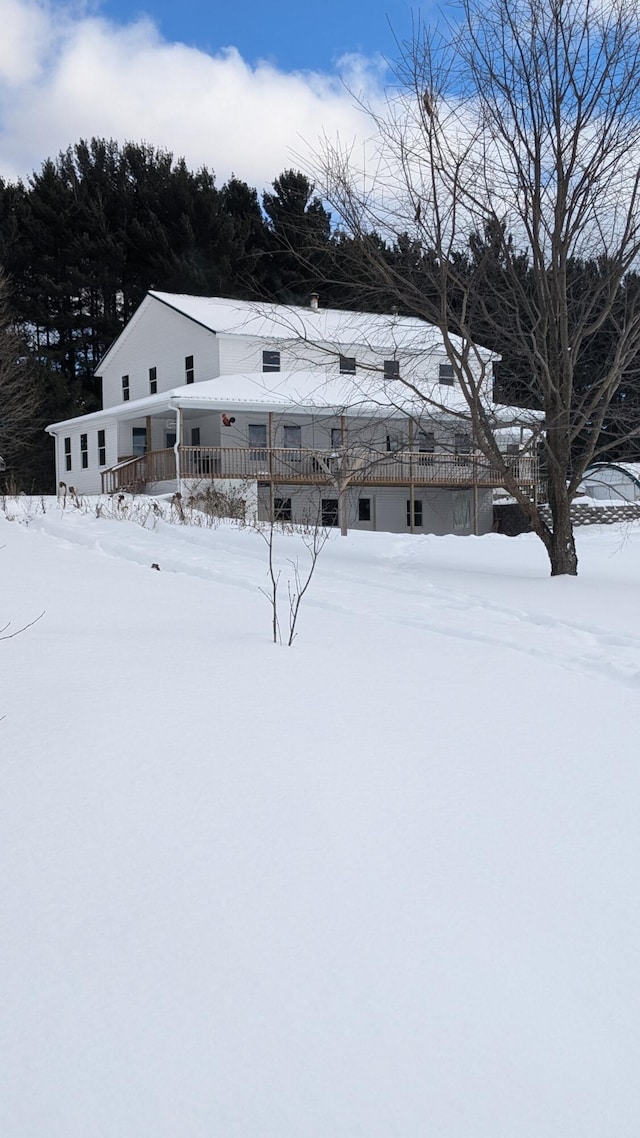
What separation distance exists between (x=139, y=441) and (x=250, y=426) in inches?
150

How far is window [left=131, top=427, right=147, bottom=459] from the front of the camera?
27.6 m

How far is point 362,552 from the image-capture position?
46.7ft

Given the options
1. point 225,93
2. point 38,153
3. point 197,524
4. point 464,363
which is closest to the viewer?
point 464,363

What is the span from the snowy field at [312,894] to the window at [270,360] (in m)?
22.4

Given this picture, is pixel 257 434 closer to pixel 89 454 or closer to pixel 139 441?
pixel 139 441

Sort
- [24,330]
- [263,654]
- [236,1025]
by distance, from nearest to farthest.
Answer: [236,1025] → [263,654] → [24,330]

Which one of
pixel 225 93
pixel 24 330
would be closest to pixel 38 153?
pixel 24 330

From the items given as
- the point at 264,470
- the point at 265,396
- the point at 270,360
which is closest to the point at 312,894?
the point at 265,396

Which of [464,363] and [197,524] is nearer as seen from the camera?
[464,363]

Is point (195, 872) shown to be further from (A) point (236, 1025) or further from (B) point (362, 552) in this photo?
(B) point (362, 552)

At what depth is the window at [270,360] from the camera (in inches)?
1070

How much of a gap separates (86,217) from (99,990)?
39502 millimetres

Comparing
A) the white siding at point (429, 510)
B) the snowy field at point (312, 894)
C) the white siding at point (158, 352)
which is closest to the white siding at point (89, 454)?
the white siding at point (158, 352)

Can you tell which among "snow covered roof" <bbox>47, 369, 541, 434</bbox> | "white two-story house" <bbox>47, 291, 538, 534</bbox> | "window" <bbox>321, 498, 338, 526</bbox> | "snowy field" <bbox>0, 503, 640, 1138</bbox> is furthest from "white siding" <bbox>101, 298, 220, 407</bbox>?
"snowy field" <bbox>0, 503, 640, 1138</bbox>
